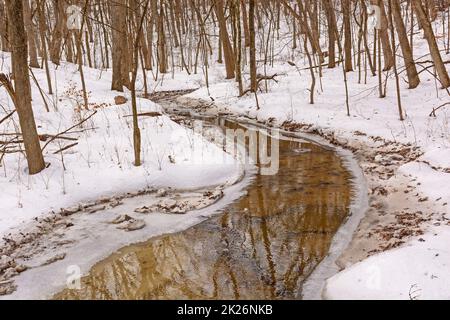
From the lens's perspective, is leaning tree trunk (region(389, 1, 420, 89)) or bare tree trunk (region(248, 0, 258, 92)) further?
bare tree trunk (region(248, 0, 258, 92))

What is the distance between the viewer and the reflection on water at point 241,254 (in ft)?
15.5

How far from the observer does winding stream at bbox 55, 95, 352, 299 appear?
4715mm

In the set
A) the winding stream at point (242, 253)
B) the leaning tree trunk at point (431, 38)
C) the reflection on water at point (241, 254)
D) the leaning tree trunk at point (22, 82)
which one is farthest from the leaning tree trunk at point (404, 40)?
the leaning tree trunk at point (22, 82)

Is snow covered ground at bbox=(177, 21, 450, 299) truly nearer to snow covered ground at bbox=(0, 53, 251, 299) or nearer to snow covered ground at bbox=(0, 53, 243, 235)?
snow covered ground at bbox=(0, 53, 251, 299)

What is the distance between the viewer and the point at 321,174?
28.7 ft

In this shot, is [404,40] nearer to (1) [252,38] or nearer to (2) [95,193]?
(1) [252,38]

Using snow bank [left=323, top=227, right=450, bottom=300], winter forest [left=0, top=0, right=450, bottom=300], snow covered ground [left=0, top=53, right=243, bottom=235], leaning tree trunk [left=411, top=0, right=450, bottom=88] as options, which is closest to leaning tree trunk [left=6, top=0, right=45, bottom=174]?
winter forest [left=0, top=0, right=450, bottom=300]

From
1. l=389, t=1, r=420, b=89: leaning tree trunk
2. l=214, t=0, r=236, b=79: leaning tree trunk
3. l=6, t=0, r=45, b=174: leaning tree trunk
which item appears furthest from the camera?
l=214, t=0, r=236, b=79: leaning tree trunk

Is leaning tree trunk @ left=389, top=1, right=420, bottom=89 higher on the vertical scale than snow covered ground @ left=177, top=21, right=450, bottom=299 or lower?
higher

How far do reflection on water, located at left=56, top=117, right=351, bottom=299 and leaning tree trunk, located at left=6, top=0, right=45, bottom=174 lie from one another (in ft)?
10.0

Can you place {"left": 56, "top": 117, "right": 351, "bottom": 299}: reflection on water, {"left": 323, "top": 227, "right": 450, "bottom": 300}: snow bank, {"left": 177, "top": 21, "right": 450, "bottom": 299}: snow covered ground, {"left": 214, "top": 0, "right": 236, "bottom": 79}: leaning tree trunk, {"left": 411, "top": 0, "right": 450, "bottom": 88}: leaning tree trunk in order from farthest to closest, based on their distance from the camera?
{"left": 214, "top": 0, "right": 236, "bottom": 79}: leaning tree trunk
{"left": 411, "top": 0, "right": 450, "bottom": 88}: leaning tree trunk
{"left": 56, "top": 117, "right": 351, "bottom": 299}: reflection on water
{"left": 177, "top": 21, "right": 450, "bottom": 299}: snow covered ground
{"left": 323, "top": 227, "right": 450, "bottom": 300}: snow bank

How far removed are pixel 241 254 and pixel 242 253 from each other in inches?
1.2

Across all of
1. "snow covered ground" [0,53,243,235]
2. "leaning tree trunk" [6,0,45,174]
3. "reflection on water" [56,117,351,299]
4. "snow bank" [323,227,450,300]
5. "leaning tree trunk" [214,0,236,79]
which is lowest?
"reflection on water" [56,117,351,299]

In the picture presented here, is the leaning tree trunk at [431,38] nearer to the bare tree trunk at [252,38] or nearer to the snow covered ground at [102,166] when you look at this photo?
the bare tree trunk at [252,38]
